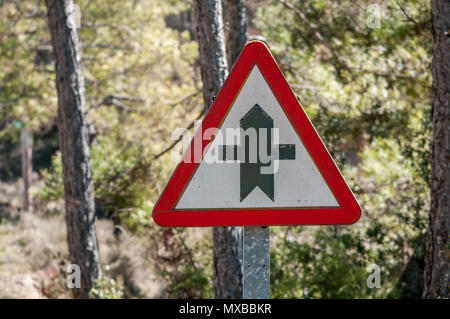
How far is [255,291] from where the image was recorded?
2.07 m

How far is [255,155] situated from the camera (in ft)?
7.06

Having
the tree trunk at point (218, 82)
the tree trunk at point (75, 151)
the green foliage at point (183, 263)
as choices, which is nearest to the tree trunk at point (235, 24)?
the tree trunk at point (218, 82)

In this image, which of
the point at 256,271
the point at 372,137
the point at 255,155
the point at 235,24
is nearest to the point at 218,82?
the point at 235,24

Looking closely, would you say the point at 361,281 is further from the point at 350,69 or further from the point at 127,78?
the point at 127,78

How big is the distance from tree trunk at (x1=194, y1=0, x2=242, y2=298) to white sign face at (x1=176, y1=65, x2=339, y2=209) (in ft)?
7.99

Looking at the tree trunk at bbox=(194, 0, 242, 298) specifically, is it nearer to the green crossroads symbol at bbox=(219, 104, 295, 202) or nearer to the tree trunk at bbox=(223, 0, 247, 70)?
the tree trunk at bbox=(223, 0, 247, 70)

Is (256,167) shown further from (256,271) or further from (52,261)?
(52,261)

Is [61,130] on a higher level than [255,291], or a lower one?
higher

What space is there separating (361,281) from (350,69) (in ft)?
11.3

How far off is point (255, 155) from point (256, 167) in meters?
0.05

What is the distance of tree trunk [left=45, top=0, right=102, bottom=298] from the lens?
622 cm

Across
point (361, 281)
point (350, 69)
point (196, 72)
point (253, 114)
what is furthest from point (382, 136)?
point (253, 114)

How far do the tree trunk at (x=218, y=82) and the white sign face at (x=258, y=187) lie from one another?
243 centimetres

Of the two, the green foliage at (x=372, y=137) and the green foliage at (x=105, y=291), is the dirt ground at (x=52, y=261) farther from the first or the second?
the green foliage at (x=372, y=137)
